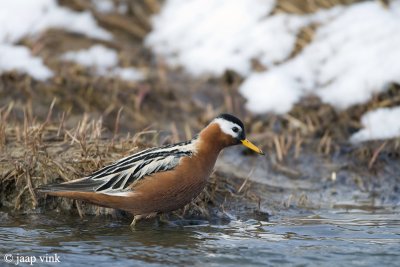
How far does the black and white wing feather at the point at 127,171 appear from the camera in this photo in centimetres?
723

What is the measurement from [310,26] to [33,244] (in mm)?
6854

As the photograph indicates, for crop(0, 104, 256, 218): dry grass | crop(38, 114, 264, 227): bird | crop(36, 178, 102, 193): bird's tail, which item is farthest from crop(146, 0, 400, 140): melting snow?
crop(36, 178, 102, 193): bird's tail

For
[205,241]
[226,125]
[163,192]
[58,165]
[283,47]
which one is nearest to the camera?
[205,241]

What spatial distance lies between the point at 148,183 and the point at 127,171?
25cm

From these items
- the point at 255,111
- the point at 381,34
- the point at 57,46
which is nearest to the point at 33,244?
the point at 255,111

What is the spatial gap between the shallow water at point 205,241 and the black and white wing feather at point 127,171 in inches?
15.7

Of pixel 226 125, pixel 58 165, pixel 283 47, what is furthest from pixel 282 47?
pixel 58 165

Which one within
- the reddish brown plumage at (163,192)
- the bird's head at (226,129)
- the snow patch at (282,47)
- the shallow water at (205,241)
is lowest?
the shallow water at (205,241)

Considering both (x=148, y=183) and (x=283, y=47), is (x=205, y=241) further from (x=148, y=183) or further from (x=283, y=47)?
(x=283, y=47)

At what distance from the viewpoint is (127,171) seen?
7.39 metres

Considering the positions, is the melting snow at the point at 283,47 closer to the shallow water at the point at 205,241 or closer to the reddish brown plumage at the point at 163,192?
the shallow water at the point at 205,241

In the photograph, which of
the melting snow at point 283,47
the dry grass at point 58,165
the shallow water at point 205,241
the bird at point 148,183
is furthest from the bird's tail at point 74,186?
the melting snow at point 283,47

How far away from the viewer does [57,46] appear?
12258 mm

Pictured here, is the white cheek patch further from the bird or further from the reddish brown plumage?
the reddish brown plumage
